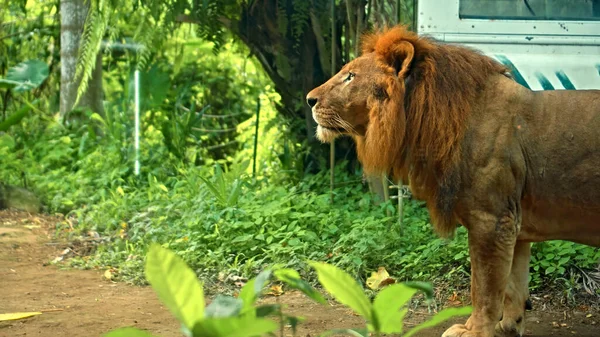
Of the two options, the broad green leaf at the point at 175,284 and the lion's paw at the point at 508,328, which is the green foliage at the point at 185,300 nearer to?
the broad green leaf at the point at 175,284

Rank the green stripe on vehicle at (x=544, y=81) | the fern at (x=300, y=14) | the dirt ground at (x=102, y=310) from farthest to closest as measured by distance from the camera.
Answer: the fern at (x=300, y=14)
the green stripe on vehicle at (x=544, y=81)
the dirt ground at (x=102, y=310)

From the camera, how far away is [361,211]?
21.2ft

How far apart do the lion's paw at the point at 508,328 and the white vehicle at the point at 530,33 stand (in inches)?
57.1

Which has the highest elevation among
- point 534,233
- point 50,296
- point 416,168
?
point 416,168

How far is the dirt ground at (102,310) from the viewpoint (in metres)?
4.48

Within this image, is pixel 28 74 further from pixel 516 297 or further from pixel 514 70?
pixel 516 297

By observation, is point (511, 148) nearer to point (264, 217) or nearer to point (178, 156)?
point (264, 217)

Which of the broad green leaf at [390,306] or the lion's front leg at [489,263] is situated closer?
the broad green leaf at [390,306]

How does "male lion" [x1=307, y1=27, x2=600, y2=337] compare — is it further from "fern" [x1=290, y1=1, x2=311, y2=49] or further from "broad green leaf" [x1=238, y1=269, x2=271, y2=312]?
"fern" [x1=290, y1=1, x2=311, y2=49]

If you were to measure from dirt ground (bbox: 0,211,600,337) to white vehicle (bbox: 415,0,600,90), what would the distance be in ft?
4.52

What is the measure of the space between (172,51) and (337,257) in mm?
6025

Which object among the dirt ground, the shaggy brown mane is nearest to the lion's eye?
the shaggy brown mane

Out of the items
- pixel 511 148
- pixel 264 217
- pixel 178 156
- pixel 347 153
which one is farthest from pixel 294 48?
pixel 511 148

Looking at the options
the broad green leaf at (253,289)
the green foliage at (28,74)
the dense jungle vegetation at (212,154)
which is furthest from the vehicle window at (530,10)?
the green foliage at (28,74)
